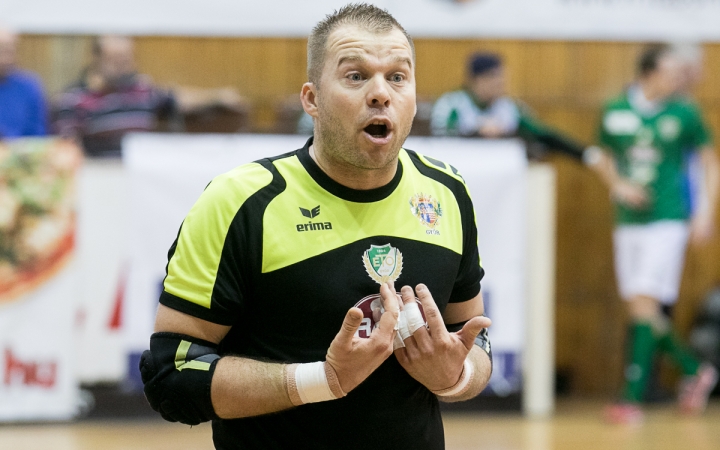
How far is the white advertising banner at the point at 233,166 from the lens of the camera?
5.67 m

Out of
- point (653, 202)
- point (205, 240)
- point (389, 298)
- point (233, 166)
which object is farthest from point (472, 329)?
point (653, 202)

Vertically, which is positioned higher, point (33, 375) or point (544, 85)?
point (544, 85)

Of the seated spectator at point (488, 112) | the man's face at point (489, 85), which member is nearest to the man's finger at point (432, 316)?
the seated spectator at point (488, 112)

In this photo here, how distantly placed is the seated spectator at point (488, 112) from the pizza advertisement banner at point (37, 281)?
8.36 feet

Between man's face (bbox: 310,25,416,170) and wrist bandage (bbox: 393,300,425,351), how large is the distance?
1.15ft

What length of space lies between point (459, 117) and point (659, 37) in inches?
79.6

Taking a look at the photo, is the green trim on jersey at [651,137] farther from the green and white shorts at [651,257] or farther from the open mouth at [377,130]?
the open mouth at [377,130]

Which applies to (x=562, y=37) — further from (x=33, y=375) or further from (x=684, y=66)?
(x=33, y=375)

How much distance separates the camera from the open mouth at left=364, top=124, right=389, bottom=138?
2225mm

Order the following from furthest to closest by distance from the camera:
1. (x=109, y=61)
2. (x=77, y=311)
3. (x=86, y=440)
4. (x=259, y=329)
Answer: (x=109, y=61)
(x=77, y=311)
(x=86, y=440)
(x=259, y=329)

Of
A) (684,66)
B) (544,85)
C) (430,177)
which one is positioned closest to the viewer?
(430,177)

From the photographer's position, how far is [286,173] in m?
2.33

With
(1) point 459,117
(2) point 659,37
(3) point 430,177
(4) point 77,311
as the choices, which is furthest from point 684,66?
(3) point 430,177

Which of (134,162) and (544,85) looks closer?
(134,162)
